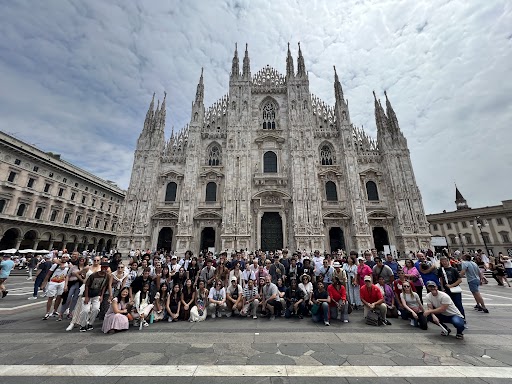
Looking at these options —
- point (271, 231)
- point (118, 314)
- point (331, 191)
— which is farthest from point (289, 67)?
point (118, 314)

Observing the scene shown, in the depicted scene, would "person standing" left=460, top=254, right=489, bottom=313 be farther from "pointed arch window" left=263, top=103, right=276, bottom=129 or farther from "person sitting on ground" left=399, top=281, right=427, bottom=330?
"pointed arch window" left=263, top=103, right=276, bottom=129

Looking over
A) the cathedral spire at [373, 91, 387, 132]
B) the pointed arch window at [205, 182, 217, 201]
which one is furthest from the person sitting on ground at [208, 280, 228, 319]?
the cathedral spire at [373, 91, 387, 132]

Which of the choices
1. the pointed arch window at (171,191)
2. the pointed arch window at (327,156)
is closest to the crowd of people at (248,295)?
the pointed arch window at (171,191)

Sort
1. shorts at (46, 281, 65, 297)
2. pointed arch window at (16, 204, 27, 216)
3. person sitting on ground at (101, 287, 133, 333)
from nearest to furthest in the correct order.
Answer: person sitting on ground at (101, 287, 133, 333) → shorts at (46, 281, 65, 297) → pointed arch window at (16, 204, 27, 216)

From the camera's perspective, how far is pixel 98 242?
3659 cm

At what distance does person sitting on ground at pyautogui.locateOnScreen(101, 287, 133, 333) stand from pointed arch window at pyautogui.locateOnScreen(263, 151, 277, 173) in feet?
63.4

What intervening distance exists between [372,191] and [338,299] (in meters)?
20.3

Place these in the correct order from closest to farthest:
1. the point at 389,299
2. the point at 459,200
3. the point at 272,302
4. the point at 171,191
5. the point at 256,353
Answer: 1. the point at 256,353
2. the point at 389,299
3. the point at 272,302
4. the point at 171,191
5. the point at 459,200

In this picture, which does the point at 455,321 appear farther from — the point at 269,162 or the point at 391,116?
the point at 391,116

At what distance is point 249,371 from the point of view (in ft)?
10.9

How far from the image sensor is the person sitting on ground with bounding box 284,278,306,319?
6190 mm

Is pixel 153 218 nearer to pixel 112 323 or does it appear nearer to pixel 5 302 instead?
pixel 5 302

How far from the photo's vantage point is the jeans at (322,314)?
220 inches

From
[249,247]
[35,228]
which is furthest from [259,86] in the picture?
[35,228]
